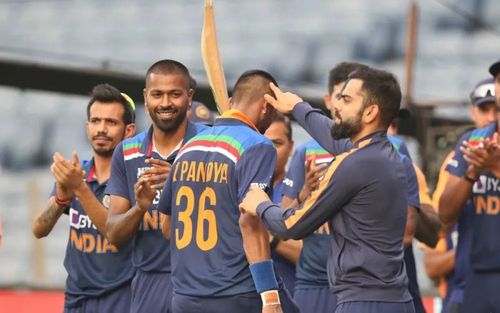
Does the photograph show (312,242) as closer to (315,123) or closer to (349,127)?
(315,123)

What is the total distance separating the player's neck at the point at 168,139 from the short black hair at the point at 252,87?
823mm

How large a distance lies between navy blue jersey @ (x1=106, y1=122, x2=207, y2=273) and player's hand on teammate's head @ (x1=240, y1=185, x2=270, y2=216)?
122 cm

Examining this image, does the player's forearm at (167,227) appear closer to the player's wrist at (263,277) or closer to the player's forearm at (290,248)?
the player's wrist at (263,277)

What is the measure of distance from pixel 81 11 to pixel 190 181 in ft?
62.4

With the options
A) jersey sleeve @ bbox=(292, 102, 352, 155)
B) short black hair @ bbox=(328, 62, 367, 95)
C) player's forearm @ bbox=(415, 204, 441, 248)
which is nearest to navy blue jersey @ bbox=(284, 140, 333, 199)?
short black hair @ bbox=(328, 62, 367, 95)

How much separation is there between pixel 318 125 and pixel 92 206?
1.83 m

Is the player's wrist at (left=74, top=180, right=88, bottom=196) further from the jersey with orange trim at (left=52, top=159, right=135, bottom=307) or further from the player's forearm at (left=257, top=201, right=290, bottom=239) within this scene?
the player's forearm at (left=257, top=201, right=290, bottom=239)

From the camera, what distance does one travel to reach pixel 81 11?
81.9ft

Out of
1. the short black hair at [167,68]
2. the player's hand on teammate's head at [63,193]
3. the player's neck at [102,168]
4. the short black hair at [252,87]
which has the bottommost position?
the player's hand on teammate's head at [63,193]

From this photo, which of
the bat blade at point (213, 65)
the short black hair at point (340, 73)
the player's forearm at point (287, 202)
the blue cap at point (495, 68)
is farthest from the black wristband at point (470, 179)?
the bat blade at point (213, 65)

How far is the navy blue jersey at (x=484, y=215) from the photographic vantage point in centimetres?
827

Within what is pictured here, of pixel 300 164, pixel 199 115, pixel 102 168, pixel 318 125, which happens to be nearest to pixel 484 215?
pixel 300 164

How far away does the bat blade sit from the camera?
6992mm

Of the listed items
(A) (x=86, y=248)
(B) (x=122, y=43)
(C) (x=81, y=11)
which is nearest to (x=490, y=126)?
(A) (x=86, y=248)
